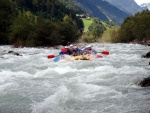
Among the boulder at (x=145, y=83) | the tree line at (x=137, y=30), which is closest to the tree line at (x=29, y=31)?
the tree line at (x=137, y=30)

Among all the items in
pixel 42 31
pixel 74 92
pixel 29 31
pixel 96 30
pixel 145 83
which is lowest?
pixel 96 30

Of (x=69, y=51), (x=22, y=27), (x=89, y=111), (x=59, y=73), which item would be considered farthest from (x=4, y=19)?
(x=89, y=111)

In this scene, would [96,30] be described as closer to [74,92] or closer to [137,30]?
[137,30]

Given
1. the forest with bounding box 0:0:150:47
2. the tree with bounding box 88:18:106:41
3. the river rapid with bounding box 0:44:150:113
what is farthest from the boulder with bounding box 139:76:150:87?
the tree with bounding box 88:18:106:41

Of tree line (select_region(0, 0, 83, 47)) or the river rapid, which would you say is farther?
tree line (select_region(0, 0, 83, 47))

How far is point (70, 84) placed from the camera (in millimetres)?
15742

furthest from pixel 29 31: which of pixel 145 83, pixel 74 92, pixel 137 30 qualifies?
pixel 145 83

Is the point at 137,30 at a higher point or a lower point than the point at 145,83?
higher

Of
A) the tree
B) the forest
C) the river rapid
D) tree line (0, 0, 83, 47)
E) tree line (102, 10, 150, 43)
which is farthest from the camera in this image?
the tree

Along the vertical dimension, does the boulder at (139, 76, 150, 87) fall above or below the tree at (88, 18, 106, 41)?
above

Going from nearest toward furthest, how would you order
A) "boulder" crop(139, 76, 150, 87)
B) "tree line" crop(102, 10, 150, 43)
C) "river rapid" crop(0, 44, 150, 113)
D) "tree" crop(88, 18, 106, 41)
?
1. "river rapid" crop(0, 44, 150, 113)
2. "boulder" crop(139, 76, 150, 87)
3. "tree line" crop(102, 10, 150, 43)
4. "tree" crop(88, 18, 106, 41)

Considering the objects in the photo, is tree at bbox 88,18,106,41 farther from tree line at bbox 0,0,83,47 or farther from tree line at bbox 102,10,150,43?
tree line at bbox 0,0,83,47

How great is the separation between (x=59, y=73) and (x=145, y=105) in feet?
30.3

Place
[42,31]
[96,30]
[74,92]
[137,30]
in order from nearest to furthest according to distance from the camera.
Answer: [74,92]
[42,31]
[137,30]
[96,30]
